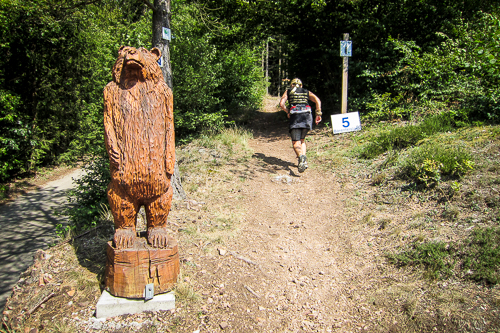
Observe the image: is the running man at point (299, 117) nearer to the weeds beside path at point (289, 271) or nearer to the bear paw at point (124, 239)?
the weeds beside path at point (289, 271)

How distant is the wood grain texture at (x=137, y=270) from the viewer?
3008 mm

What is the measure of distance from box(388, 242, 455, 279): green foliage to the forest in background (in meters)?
3.78

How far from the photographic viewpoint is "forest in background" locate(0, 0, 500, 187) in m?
7.55

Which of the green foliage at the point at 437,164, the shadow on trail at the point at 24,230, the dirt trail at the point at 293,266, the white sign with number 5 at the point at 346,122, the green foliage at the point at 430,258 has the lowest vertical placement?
the shadow on trail at the point at 24,230

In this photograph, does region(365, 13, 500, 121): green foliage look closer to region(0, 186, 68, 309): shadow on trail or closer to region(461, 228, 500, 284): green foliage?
region(461, 228, 500, 284): green foliage

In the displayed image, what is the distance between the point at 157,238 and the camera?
3.17 meters

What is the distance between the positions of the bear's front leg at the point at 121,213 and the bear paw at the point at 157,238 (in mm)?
163

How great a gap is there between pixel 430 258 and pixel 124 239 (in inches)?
123

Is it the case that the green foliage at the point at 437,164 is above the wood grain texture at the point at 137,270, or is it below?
above

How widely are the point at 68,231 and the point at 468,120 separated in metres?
7.18

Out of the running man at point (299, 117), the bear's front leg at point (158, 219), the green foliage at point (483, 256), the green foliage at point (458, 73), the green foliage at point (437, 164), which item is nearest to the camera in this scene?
the green foliage at point (483, 256)

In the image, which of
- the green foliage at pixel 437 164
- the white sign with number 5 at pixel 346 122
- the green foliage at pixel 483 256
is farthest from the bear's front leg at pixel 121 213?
the white sign with number 5 at pixel 346 122

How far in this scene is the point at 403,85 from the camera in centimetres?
867

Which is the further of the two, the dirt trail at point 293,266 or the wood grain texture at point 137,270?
the dirt trail at point 293,266
